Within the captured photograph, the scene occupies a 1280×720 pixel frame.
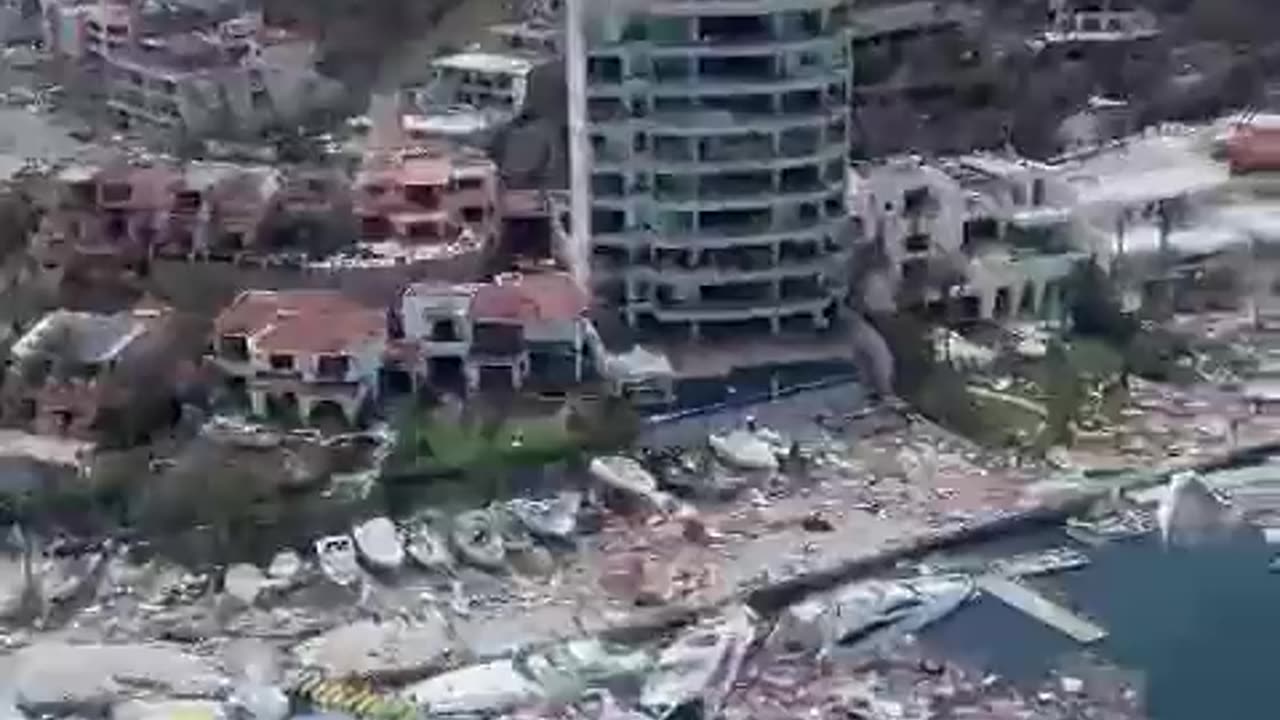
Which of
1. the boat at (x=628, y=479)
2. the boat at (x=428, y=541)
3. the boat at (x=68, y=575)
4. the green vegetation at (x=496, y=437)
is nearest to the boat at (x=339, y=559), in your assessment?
the boat at (x=428, y=541)

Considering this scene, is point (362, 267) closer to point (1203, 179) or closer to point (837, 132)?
point (837, 132)

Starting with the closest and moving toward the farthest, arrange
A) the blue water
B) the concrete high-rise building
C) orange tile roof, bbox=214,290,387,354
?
the blue water → orange tile roof, bbox=214,290,387,354 → the concrete high-rise building

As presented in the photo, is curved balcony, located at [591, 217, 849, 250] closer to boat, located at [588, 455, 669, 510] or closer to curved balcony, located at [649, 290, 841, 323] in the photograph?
curved balcony, located at [649, 290, 841, 323]

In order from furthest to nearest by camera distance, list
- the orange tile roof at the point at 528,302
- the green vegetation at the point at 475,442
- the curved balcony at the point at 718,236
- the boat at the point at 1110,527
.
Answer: the curved balcony at the point at 718,236 < the orange tile roof at the point at 528,302 < the green vegetation at the point at 475,442 < the boat at the point at 1110,527

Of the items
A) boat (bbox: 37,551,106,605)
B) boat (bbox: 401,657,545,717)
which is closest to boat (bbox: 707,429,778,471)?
boat (bbox: 401,657,545,717)

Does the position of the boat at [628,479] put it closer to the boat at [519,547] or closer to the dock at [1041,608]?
the boat at [519,547]

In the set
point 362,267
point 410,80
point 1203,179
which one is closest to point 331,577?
point 362,267

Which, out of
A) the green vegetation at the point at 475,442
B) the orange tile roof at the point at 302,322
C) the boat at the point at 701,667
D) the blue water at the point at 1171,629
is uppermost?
the orange tile roof at the point at 302,322
